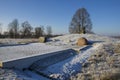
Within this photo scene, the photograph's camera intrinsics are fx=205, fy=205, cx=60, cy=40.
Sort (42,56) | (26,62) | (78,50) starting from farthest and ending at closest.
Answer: (78,50)
(42,56)
(26,62)

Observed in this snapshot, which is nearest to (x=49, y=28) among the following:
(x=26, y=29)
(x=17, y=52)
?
(x=26, y=29)

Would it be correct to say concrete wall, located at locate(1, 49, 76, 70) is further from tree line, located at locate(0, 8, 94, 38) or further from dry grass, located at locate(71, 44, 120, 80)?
tree line, located at locate(0, 8, 94, 38)

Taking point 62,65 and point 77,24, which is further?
point 77,24

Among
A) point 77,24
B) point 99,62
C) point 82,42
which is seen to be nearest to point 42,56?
point 99,62

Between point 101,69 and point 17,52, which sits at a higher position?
point 17,52

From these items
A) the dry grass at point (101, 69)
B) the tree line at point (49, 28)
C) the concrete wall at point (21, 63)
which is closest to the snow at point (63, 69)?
the dry grass at point (101, 69)

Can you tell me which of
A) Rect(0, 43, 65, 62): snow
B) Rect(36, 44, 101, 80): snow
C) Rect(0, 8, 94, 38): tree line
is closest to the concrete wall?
Rect(0, 43, 65, 62): snow

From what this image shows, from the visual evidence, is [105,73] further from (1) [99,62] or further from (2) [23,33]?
(2) [23,33]

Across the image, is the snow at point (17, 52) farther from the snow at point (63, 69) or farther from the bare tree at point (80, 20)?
the bare tree at point (80, 20)

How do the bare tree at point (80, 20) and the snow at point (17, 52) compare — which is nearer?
the snow at point (17, 52)

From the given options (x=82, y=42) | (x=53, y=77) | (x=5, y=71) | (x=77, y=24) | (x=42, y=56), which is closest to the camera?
(x=5, y=71)

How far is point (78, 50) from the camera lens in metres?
16.3

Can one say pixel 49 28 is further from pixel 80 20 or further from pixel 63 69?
pixel 63 69

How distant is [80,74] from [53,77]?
142cm
